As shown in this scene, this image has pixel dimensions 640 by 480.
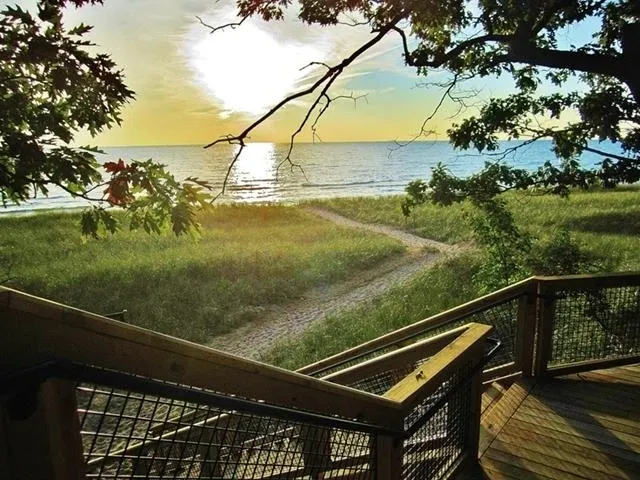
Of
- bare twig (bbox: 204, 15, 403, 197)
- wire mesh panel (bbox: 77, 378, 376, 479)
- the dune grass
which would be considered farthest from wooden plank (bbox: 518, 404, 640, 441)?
the dune grass

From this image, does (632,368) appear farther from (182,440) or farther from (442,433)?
(182,440)

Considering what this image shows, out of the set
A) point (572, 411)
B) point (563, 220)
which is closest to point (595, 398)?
point (572, 411)

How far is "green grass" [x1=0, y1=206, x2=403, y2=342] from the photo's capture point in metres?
14.0

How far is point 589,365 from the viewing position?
4.63 m

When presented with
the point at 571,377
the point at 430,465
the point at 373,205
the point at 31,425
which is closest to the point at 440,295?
the point at 571,377

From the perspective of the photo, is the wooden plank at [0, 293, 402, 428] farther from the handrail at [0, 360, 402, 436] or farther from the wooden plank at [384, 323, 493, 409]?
the wooden plank at [384, 323, 493, 409]

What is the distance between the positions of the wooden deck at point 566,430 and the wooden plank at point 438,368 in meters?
0.98

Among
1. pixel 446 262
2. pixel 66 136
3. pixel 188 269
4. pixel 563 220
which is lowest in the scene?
pixel 446 262

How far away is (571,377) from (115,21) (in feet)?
17.5

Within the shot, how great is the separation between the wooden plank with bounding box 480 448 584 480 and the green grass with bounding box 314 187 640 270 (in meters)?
13.3

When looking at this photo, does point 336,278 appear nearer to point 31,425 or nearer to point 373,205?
point 31,425

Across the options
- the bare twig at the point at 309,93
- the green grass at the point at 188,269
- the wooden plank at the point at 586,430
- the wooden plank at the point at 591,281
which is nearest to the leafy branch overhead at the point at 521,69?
the bare twig at the point at 309,93

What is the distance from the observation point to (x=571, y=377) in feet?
14.9

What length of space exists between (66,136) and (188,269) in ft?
48.9
